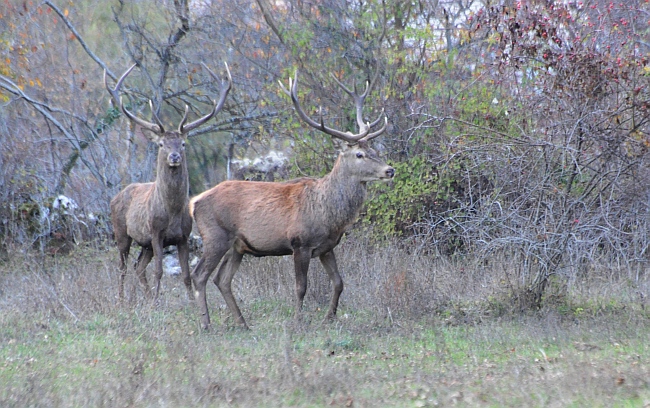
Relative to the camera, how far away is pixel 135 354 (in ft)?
25.1

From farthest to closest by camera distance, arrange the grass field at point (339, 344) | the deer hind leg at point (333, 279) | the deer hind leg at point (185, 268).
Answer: the deer hind leg at point (185, 268)
the deer hind leg at point (333, 279)
the grass field at point (339, 344)

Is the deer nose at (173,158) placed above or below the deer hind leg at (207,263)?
above

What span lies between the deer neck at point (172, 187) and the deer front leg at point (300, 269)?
200 cm

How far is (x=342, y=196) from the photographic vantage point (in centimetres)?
1068

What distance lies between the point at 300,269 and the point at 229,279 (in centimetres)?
99

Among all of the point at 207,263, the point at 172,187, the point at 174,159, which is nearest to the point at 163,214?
the point at 172,187

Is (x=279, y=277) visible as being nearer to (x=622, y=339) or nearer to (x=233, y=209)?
(x=233, y=209)

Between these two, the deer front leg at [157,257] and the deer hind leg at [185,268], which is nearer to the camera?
the deer front leg at [157,257]

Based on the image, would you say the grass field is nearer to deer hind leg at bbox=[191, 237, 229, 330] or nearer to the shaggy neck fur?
deer hind leg at bbox=[191, 237, 229, 330]

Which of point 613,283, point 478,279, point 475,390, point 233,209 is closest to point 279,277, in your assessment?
point 233,209

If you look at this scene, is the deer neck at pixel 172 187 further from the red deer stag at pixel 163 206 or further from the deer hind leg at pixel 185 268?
the deer hind leg at pixel 185 268

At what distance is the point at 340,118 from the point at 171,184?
15.9 feet

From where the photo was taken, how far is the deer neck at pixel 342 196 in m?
10.6

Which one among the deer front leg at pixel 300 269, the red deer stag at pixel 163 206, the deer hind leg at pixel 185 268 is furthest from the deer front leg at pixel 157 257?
the deer front leg at pixel 300 269
